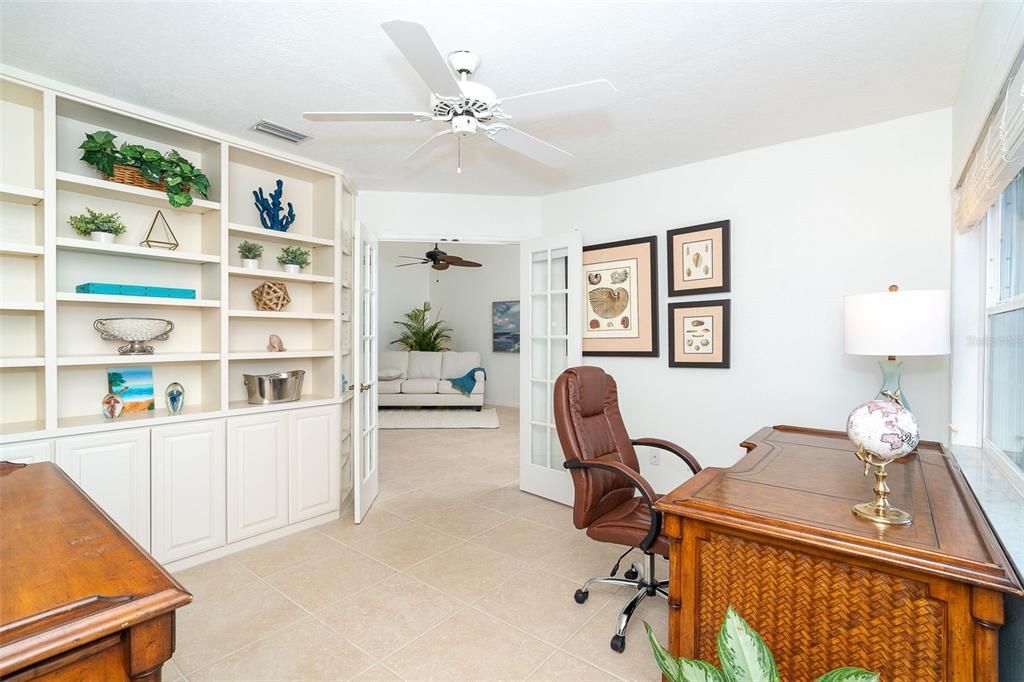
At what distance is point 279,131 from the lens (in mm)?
2867

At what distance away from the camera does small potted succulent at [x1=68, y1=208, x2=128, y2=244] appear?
253cm

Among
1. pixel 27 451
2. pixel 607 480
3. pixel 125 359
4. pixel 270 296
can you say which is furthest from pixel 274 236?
pixel 607 480

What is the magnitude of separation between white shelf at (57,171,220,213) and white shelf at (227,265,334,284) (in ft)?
1.24

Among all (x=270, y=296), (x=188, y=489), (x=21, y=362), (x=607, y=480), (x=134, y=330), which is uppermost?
(x=270, y=296)

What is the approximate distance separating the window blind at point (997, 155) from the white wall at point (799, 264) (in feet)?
1.72

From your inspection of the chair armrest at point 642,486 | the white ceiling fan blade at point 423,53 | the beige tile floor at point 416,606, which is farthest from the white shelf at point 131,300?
the chair armrest at point 642,486

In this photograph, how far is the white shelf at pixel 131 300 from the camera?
2401 millimetres

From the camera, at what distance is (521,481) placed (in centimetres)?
417

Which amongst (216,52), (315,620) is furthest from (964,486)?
(216,52)

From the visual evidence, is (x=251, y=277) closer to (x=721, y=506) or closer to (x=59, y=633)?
(x=59, y=633)

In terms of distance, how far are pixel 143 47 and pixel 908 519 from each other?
3244 millimetres

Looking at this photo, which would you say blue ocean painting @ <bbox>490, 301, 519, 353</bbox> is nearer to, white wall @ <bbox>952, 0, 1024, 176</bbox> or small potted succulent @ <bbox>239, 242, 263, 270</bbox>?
small potted succulent @ <bbox>239, 242, 263, 270</bbox>

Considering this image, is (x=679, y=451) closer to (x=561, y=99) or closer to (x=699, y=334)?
(x=699, y=334)

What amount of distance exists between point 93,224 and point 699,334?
3613 millimetres
